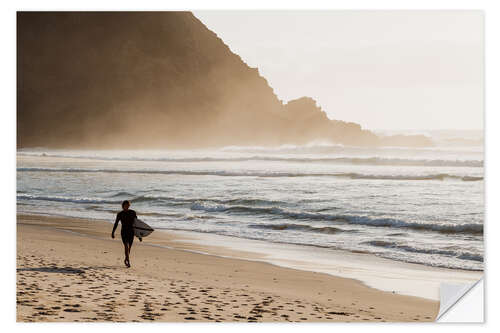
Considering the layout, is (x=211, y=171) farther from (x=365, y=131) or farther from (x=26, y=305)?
(x=26, y=305)

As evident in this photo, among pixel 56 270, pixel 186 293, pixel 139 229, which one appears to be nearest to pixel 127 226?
pixel 139 229

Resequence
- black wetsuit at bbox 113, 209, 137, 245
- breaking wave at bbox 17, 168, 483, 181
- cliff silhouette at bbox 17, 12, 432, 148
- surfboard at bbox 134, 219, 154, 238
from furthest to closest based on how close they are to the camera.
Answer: cliff silhouette at bbox 17, 12, 432, 148 → breaking wave at bbox 17, 168, 483, 181 → surfboard at bbox 134, 219, 154, 238 → black wetsuit at bbox 113, 209, 137, 245

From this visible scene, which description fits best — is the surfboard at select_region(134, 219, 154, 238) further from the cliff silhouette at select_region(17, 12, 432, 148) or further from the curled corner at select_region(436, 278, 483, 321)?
the curled corner at select_region(436, 278, 483, 321)

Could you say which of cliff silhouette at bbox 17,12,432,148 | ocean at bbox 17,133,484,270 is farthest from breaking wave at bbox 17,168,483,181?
cliff silhouette at bbox 17,12,432,148

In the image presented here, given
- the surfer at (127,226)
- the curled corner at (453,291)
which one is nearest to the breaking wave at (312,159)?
the surfer at (127,226)

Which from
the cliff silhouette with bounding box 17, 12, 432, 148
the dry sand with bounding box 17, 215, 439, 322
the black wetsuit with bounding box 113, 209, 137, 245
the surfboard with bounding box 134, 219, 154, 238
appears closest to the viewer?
the dry sand with bounding box 17, 215, 439, 322

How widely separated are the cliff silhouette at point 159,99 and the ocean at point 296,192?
0.68 feet

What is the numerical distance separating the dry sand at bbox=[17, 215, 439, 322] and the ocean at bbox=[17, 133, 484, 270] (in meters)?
0.90

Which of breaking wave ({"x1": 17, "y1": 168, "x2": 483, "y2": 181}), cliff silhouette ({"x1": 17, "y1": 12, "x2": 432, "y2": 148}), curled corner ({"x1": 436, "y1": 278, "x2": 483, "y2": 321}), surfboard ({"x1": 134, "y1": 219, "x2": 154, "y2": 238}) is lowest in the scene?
curled corner ({"x1": 436, "y1": 278, "x2": 483, "y2": 321})

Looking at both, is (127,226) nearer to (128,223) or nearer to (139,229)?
(128,223)

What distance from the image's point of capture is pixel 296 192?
7941mm

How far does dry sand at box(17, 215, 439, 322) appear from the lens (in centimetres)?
548
